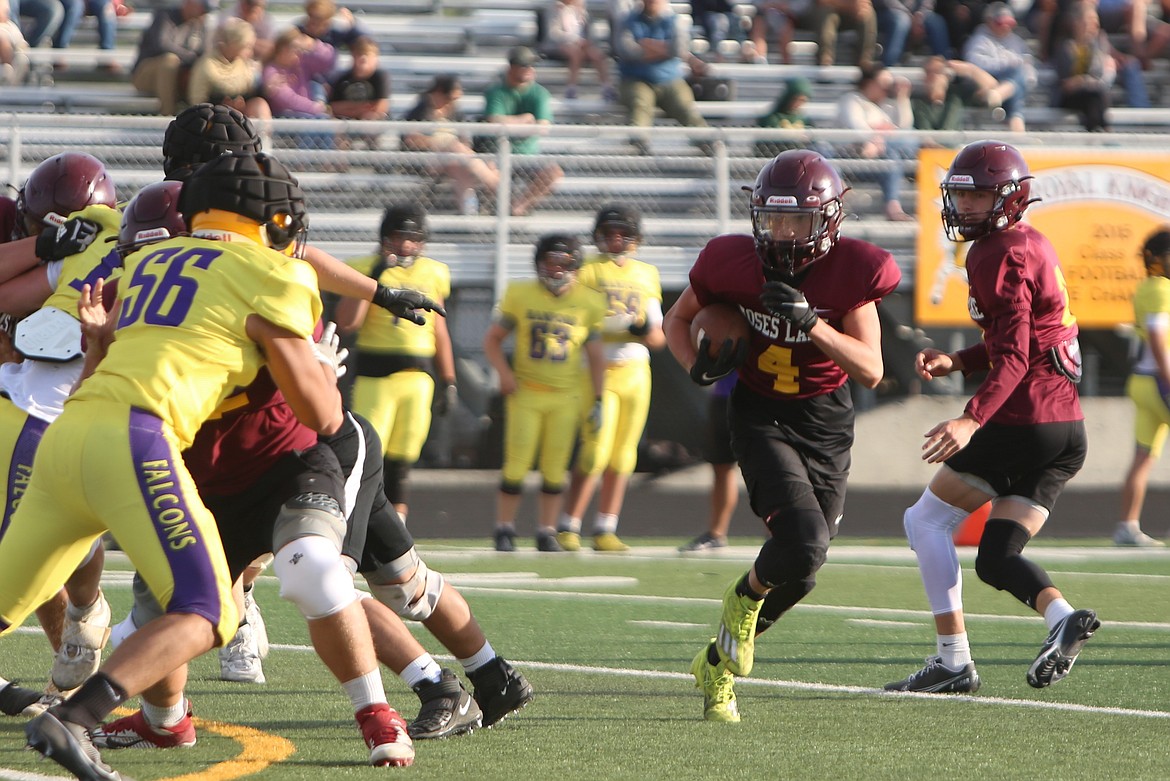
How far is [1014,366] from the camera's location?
5.25 metres

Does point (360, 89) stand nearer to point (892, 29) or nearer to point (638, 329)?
point (638, 329)

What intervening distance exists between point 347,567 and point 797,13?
1300 centimetres

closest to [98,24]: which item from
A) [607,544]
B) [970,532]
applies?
[607,544]

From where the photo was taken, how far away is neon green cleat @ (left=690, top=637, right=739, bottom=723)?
4887 millimetres

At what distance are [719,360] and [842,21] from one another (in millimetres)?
11756

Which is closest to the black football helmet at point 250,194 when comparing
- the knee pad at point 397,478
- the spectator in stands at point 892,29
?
the knee pad at point 397,478

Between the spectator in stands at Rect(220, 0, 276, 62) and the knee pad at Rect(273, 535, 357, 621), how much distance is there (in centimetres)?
1033

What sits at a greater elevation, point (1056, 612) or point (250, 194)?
point (250, 194)

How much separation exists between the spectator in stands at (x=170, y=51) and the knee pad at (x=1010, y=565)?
9.22m

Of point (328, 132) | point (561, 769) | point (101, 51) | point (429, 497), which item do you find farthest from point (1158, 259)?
point (101, 51)

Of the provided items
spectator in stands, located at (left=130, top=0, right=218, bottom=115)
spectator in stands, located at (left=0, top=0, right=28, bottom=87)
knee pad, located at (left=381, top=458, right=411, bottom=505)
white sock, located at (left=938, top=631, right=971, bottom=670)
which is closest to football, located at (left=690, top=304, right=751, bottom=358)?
white sock, located at (left=938, top=631, right=971, bottom=670)

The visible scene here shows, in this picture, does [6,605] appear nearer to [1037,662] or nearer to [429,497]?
[1037,662]

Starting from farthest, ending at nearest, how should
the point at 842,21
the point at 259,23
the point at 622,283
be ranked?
the point at 842,21, the point at 259,23, the point at 622,283

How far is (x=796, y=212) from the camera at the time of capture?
5.02m
